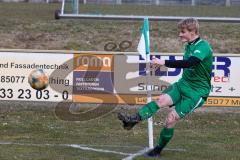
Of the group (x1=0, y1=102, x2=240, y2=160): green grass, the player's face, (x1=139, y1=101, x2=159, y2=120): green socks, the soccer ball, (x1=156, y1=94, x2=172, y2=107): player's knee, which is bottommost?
(x1=0, y1=102, x2=240, y2=160): green grass

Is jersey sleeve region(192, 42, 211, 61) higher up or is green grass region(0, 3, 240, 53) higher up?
jersey sleeve region(192, 42, 211, 61)

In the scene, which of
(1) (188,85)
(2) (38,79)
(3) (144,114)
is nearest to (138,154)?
(3) (144,114)

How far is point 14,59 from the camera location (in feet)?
52.3

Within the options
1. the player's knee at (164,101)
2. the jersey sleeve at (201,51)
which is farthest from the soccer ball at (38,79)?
the jersey sleeve at (201,51)

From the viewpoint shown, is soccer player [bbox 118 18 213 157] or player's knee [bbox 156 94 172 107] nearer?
soccer player [bbox 118 18 213 157]

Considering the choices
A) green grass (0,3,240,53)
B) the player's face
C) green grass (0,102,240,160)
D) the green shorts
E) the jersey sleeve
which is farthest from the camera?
green grass (0,3,240,53)

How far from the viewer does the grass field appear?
35.7ft

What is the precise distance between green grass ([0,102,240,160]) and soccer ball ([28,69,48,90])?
455 mm

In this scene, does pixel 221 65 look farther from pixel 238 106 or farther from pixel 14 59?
pixel 14 59

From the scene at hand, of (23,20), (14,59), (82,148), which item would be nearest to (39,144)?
(82,148)

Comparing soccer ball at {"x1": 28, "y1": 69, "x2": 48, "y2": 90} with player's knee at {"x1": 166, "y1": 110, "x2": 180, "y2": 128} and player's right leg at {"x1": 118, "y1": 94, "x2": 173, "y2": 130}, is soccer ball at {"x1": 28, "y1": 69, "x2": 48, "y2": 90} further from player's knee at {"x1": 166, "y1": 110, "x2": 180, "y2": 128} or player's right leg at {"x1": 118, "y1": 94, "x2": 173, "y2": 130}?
player's knee at {"x1": 166, "y1": 110, "x2": 180, "y2": 128}

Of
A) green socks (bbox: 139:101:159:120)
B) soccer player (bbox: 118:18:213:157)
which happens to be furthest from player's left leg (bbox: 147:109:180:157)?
green socks (bbox: 139:101:159:120)

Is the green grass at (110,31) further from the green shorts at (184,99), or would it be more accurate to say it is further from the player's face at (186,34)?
the player's face at (186,34)

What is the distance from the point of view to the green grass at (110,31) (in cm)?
2088
